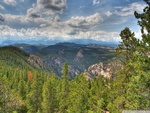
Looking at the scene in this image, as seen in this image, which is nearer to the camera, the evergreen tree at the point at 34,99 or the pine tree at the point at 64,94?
the pine tree at the point at 64,94

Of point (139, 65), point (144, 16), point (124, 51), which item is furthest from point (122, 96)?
point (144, 16)

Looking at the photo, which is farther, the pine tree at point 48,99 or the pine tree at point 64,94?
the pine tree at point 48,99

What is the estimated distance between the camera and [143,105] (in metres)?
21.2

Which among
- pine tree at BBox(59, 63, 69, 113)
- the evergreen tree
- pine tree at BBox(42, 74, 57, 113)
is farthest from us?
the evergreen tree

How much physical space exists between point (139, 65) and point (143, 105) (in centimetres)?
490

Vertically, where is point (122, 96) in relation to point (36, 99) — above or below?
above

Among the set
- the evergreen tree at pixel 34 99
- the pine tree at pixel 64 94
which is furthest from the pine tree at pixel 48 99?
the evergreen tree at pixel 34 99

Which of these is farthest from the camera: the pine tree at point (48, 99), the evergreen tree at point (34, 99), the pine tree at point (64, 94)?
the evergreen tree at point (34, 99)

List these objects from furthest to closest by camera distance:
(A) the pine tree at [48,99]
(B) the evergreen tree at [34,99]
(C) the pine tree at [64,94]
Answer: (B) the evergreen tree at [34,99], (A) the pine tree at [48,99], (C) the pine tree at [64,94]

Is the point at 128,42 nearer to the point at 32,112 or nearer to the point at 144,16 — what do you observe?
the point at 144,16

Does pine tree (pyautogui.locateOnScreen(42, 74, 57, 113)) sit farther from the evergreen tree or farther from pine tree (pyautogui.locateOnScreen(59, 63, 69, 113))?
the evergreen tree

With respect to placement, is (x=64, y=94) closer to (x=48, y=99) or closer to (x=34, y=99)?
(x=48, y=99)

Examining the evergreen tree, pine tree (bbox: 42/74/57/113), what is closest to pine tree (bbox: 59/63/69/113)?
pine tree (bbox: 42/74/57/113)

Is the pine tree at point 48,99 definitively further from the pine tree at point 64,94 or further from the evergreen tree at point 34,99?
the evergreen tree at point 34,99
